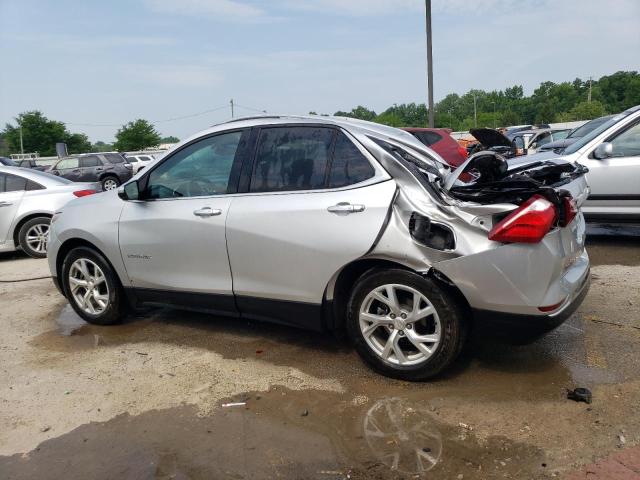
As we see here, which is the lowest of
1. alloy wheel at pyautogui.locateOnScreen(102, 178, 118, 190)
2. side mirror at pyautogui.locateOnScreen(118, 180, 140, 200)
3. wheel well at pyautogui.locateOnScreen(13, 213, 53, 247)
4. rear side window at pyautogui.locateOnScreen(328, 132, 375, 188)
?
wheel well at pyautogui.locateOnScreen(13, 213, 53, 247)

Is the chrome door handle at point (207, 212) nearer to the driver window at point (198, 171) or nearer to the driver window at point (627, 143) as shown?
the driver window at point (198, 171)

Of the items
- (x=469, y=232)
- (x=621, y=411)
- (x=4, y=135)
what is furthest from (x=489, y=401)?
(x=4, y=135)

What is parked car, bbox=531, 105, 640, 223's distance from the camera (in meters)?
6.52

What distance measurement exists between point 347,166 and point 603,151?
438 cm

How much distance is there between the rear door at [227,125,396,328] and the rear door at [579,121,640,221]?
14.3 ft

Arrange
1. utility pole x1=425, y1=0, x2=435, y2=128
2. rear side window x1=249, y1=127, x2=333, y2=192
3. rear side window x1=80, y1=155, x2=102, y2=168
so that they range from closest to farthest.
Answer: rear side window x1=249, y1=127, x2=333, y2=192, utility pole x1=425, y1=0, x2=435, y2=128, rear side window x1=80, y1=155, x2=102, y2=168

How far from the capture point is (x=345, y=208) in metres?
3.46

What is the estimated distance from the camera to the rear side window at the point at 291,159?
12.2 feet

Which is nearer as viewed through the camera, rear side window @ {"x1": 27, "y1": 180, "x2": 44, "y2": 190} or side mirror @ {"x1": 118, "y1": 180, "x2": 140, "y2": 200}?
side mirror @ {"x1": 118, "y1": 180, "x2": 140, "y2": 200}

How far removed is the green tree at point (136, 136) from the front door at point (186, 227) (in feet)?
204

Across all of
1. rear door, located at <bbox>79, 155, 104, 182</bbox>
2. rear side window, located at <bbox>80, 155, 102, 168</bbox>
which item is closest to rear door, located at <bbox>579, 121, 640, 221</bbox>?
rear door, located at <bbox>79, 155, 104, 182</bbox>

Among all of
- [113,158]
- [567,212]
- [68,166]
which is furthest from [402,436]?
[68,166]

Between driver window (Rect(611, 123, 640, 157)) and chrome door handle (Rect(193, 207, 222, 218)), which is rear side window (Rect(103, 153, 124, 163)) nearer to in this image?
driver window (Rect(611, 123, 640, 157))

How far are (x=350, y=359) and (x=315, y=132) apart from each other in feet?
5.37
